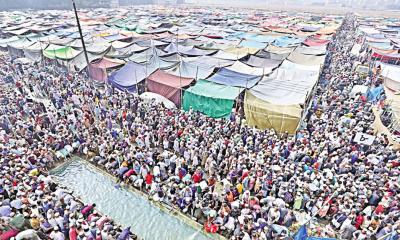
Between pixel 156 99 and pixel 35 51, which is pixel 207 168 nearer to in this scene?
pixel 156 99

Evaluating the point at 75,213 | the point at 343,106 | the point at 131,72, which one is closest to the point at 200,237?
the point at 75,213

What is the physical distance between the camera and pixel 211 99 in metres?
13.4

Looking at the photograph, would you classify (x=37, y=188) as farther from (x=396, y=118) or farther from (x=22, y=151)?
(x=396, y=118)

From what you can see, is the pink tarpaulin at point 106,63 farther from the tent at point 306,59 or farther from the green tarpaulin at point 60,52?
the tent at point 306,59

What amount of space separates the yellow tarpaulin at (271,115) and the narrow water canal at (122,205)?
6557 millimetres

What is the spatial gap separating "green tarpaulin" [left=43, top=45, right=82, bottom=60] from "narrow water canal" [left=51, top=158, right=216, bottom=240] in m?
13.3

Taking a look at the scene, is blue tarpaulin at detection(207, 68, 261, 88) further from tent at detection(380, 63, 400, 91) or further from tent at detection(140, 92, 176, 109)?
tent at detection(380, 63, 400, 91)

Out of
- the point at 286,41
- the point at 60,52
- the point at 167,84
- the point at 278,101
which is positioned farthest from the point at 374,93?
the point at 60,52

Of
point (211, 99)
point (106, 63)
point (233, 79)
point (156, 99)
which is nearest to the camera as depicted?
point (211, 99)

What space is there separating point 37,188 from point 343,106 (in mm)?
14827

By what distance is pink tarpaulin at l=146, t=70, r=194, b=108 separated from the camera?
1484 centimetres

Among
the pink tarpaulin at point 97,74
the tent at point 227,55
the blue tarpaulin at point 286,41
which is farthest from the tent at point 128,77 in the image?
the blue tarpaulin at point 286,41

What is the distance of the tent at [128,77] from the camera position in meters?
16.0

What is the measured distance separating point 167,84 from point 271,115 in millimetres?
6438
